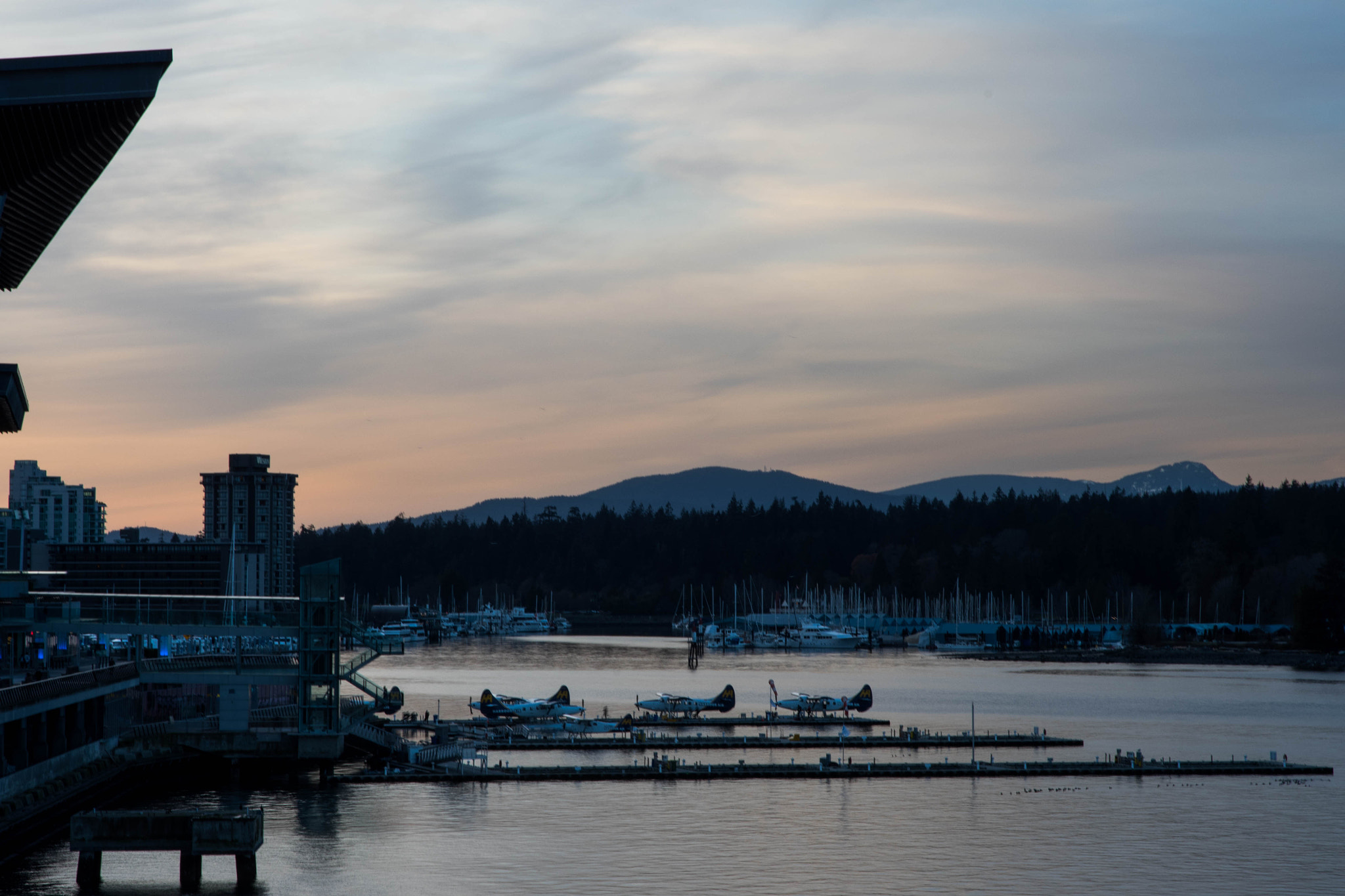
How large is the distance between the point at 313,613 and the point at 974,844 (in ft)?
110

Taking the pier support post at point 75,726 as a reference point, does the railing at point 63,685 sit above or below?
above

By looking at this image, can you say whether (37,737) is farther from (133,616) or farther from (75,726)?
(133,616)

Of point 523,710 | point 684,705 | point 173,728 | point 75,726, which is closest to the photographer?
point 75,726

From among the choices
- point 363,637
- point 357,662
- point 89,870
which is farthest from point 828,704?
point 89,870

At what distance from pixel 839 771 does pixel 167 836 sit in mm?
41450

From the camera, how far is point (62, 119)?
41.2 m

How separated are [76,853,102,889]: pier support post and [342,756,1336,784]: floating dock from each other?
2522 centimetres

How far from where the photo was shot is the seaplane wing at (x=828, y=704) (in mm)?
112062

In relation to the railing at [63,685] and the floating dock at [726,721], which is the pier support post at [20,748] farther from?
the floating dock at [726,721]

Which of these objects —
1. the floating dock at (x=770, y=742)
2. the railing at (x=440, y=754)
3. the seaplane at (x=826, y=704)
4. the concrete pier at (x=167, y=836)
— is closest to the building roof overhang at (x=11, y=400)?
the concrete pier at (x=167, y=836)

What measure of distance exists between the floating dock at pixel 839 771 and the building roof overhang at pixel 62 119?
127 ft

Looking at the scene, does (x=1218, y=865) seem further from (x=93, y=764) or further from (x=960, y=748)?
(x=93, y=764)

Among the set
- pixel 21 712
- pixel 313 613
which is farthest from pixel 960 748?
pixel 21 712

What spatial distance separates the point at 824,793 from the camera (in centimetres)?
7331
